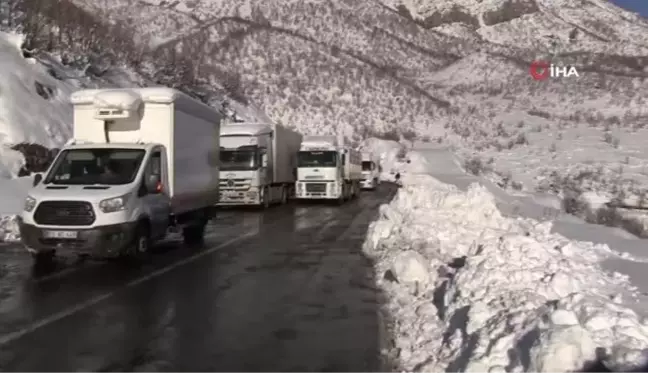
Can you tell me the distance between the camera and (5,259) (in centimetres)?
1448

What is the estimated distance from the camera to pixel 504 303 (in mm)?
7480

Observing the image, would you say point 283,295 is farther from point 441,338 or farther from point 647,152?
point 647,152

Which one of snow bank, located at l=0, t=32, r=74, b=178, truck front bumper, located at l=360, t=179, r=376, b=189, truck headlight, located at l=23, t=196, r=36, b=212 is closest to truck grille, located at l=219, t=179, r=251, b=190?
snow bank, located at l=0, t=32, r=74, b=178

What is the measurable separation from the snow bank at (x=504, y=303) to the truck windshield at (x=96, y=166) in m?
4.84

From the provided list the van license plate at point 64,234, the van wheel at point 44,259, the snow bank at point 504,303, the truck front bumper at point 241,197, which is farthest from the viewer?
the truck front bumper at point 241,197

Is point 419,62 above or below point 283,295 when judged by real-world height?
above

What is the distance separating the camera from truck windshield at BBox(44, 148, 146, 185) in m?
13.5

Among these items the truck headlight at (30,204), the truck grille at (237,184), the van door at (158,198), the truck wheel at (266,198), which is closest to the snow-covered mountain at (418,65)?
the truck grille at (237,184)

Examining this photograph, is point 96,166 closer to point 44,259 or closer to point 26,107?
point 44,259

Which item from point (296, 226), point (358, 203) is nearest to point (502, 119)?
point (358, 203)

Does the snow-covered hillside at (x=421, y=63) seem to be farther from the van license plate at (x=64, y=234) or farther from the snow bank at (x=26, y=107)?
the van license plate at (x=64, y=234)

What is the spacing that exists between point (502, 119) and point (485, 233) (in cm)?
6891

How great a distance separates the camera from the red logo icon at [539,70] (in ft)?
321

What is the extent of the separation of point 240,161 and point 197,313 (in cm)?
2007
